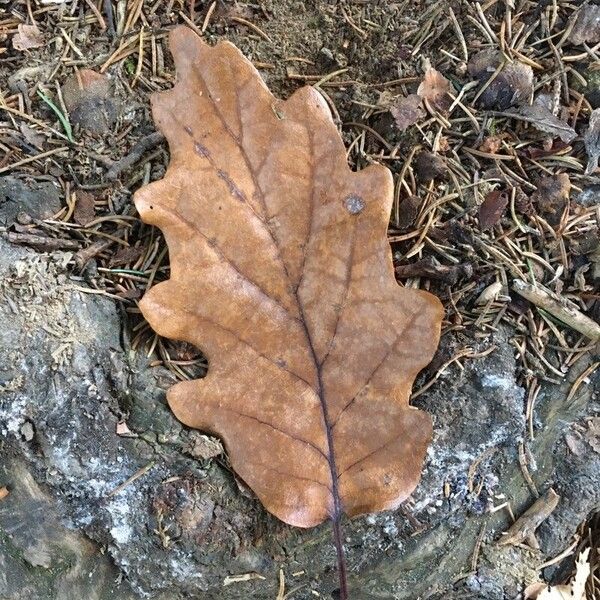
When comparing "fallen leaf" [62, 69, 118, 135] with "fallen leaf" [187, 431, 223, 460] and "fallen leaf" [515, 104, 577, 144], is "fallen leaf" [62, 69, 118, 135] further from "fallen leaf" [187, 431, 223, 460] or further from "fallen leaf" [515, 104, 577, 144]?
"fallen leaf" [515, 104, 577, 144]

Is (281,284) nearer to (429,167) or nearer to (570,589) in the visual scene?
(429,167)

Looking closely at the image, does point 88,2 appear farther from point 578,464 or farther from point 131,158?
point 578,464

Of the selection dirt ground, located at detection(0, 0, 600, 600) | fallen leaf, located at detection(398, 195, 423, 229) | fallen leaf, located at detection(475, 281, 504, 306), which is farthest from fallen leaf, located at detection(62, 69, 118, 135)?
fallen leaf, located at detection(475, 281, 504, 306)

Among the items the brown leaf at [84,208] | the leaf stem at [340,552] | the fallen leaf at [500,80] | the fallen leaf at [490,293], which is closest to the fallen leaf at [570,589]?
the leaf stem at [340,552]

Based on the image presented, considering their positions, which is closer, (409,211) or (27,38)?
(409,211)

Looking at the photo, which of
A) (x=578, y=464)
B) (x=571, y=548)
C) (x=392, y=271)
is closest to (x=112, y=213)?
(x=392, y=271)

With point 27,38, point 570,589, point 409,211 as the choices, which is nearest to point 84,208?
point 27,38
